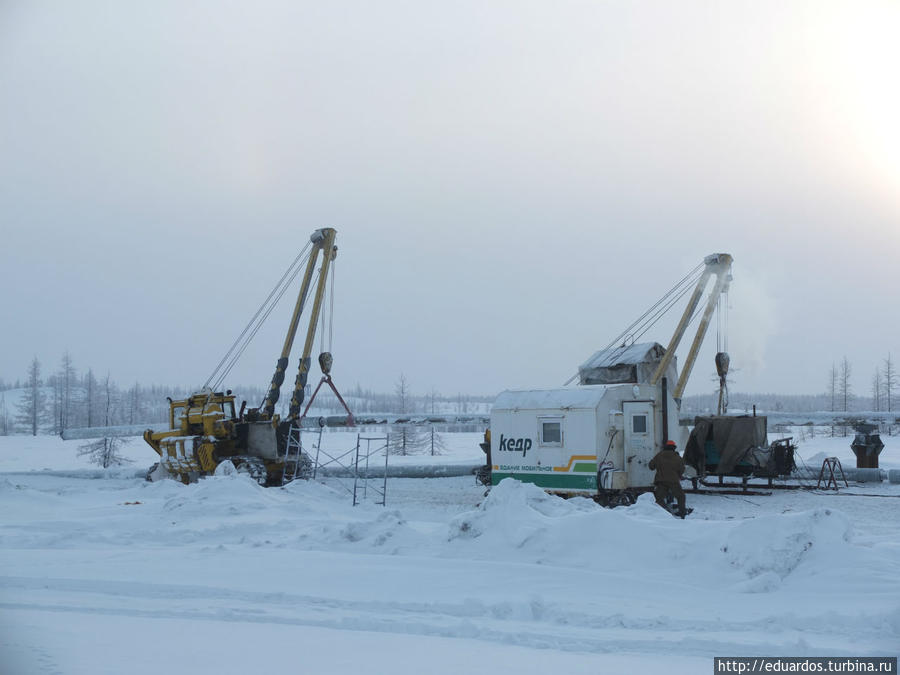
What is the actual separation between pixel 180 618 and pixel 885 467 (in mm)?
28953

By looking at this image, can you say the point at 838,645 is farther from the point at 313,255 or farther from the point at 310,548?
the point at 313,255

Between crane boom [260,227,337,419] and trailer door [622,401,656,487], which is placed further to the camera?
crane boom [260,227,337,419]

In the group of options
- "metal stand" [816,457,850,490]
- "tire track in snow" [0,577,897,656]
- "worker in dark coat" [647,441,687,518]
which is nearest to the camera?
"tire track in snow" [0,577,897,656]

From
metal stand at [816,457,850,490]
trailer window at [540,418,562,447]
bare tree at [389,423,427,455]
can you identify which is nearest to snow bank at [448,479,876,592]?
trailer window at [540,418,562,447]

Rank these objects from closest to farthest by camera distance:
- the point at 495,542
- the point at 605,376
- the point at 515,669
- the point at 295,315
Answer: the point at 515,669 < the point at 495,542 < the point at 605,376 < the point at 295,315

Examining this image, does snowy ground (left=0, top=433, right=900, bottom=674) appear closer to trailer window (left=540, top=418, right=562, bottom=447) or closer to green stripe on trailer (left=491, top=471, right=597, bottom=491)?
green stripe on trailer (left=491, top=471, right=597, bottom=491)

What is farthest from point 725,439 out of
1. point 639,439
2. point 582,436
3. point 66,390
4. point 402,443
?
point 66,390

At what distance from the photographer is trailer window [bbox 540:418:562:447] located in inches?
764

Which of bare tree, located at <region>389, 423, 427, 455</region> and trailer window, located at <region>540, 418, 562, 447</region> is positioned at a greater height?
trailer window, located at <region>540, 418, 562, 447</region>

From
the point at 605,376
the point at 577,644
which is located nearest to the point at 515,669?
the point at 577,644

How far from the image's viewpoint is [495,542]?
444 inches

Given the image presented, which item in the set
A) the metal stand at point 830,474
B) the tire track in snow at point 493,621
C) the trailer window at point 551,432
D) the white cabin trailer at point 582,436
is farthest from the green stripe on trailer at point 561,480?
the tire track in snow at point 493,621

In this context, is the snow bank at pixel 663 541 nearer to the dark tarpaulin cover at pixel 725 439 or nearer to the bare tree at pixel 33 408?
the dark tarpaulin cover at pixel 725 439

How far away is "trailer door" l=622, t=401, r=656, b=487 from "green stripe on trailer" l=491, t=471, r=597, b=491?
1.20 m
